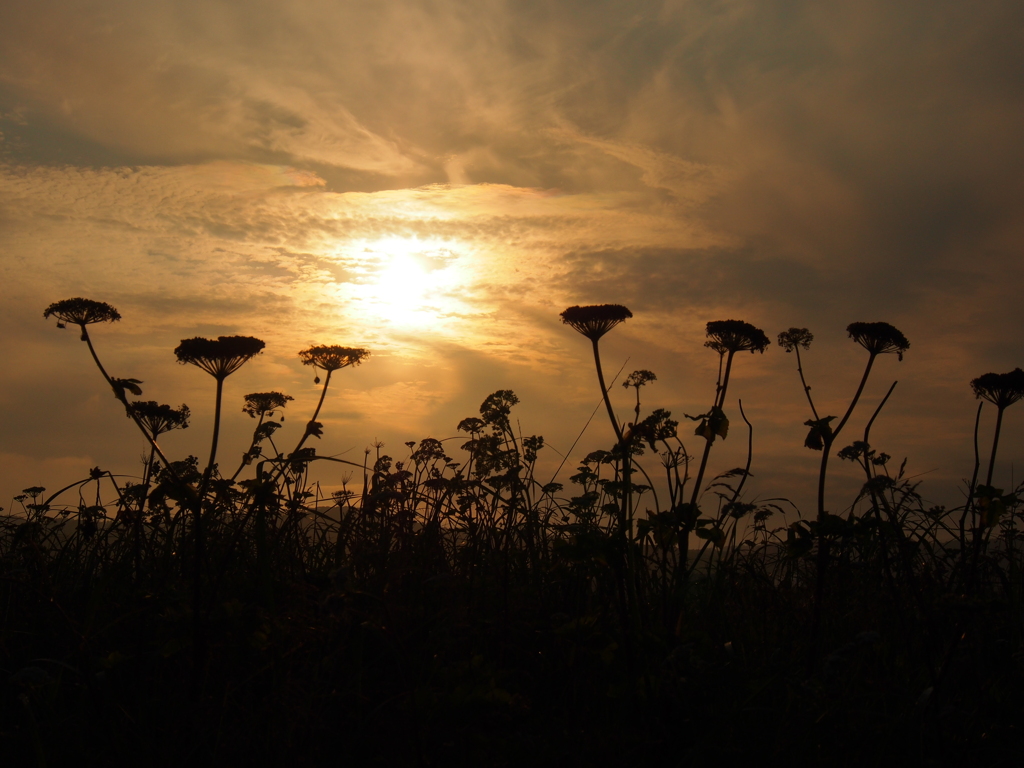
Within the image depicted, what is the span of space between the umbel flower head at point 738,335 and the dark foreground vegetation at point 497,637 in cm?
1

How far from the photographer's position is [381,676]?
362cm

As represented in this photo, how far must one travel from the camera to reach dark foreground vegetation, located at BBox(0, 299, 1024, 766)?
2.98 meters

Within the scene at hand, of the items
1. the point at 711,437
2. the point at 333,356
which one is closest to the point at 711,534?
the point at 711,437

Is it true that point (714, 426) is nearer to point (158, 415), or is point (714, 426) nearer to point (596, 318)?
point (596, 318)

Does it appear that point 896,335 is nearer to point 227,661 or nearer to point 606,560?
point 606,560

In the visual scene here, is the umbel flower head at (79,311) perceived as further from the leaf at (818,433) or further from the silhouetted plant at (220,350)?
the leaf at (818,433)

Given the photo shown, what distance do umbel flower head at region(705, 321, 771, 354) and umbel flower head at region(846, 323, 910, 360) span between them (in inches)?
27.0

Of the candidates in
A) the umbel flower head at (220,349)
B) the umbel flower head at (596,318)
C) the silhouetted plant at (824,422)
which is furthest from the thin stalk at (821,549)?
the umbel flower head at (220,349)

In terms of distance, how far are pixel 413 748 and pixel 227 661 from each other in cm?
125

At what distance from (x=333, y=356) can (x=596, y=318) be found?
7.96 feet

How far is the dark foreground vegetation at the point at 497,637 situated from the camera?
2980mm

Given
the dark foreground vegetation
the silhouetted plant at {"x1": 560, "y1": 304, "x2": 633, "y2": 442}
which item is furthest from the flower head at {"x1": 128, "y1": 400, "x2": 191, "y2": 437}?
the silhouetted plant at {"x1": 560, "y1": 304, "x2": 633, "y2": 442}

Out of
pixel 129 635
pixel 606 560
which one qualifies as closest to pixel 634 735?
pixel 606 560

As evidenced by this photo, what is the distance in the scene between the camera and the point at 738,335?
4484 millimetres
